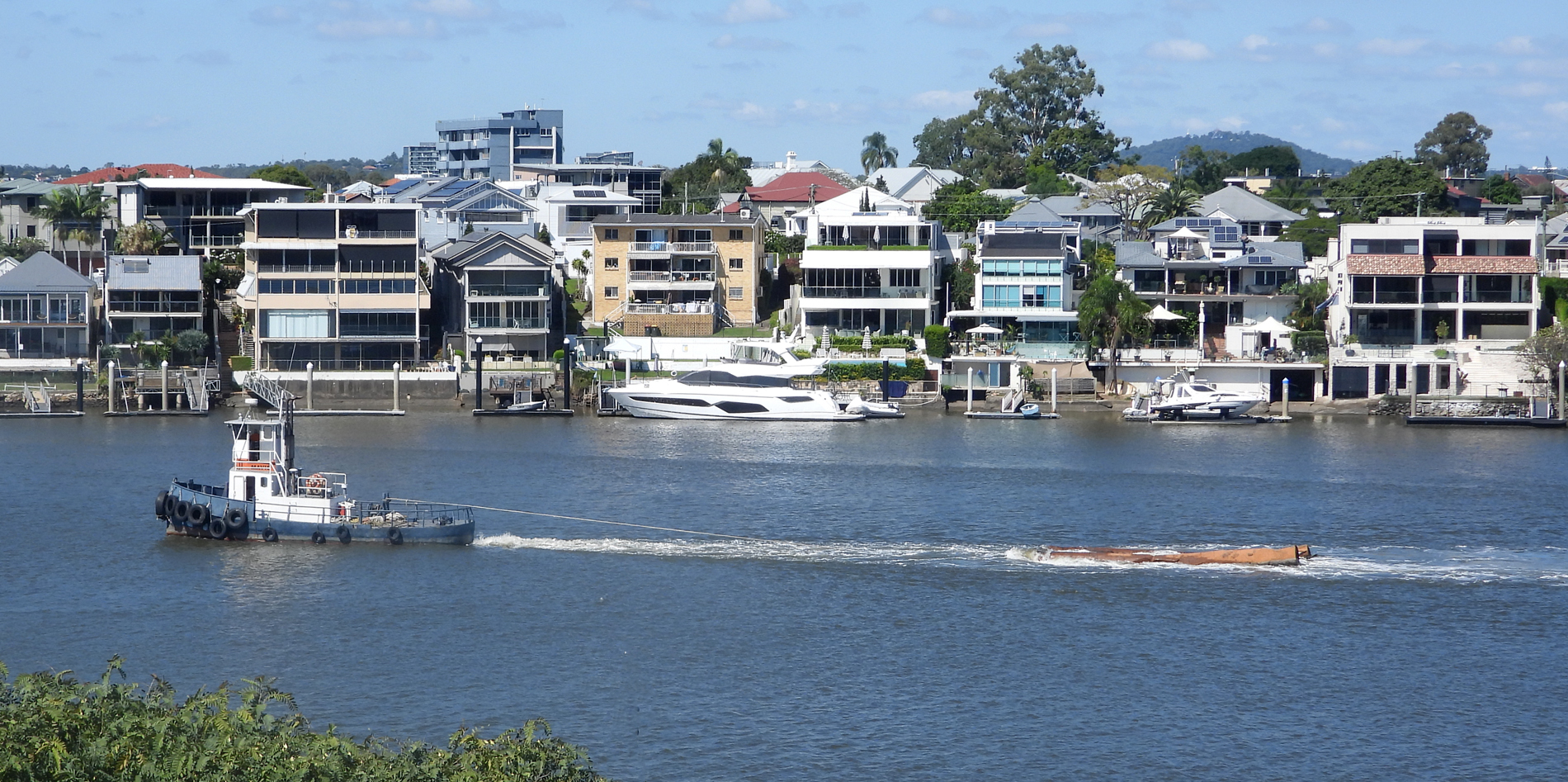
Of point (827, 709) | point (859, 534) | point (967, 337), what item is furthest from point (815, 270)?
point (827, 709)

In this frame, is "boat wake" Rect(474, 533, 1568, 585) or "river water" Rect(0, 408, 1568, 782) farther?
"boat wake" Rect(474, 533, 1568, 585)

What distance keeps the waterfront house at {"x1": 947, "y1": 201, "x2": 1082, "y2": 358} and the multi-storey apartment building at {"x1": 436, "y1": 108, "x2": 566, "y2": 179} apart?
90097 mm

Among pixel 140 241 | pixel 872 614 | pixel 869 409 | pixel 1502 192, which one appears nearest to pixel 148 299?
pixel 140 241

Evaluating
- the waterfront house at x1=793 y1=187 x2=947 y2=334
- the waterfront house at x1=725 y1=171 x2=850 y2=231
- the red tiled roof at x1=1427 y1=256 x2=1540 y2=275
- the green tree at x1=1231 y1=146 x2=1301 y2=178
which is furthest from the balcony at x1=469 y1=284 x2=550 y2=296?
the green tree at x1=1231 y1=146 x2=1301 y2=178

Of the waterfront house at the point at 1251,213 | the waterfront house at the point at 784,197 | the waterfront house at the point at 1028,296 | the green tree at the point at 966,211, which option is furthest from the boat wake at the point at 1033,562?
the waterfront house at the point at 784,197

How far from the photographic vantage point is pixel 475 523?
137ft

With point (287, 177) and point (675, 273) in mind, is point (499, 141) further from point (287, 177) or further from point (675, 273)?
point (675, 273)

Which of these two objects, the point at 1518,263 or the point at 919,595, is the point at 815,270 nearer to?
the point at 1518,263

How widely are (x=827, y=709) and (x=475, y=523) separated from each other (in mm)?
17073

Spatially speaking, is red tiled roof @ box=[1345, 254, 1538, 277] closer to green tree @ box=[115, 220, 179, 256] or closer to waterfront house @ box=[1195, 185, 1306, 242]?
waterfront house @ box=[1195, 185, 1306, 242]

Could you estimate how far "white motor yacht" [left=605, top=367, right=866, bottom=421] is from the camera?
66438 mm

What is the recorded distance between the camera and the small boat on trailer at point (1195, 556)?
37.2 metres

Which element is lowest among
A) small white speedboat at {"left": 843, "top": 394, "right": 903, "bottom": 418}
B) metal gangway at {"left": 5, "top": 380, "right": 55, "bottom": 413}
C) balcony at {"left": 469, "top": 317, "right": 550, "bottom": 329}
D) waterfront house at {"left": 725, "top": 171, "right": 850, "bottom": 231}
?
small white speedboat at {"left": 843, "top": 394, "right": 903, "bottom": 418}

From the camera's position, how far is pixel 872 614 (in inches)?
1300
